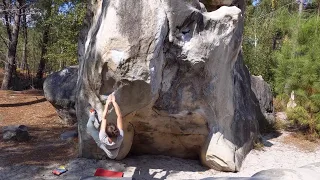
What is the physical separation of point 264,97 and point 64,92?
218 inches

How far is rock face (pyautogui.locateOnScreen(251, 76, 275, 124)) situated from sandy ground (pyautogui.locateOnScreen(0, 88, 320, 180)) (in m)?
0.71

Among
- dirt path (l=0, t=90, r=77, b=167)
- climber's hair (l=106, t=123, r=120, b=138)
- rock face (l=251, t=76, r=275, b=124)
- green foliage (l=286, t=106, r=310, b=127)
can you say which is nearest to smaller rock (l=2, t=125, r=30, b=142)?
dirt path (l=0, t=90, r=77, b=167)

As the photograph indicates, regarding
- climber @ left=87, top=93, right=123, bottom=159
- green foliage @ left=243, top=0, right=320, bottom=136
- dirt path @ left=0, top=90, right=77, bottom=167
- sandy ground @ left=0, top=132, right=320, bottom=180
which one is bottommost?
sandy ground @ left=0, top=132, right=320, bottom=180

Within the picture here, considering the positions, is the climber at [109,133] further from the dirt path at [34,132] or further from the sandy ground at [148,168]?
the dirt path at [34,132]

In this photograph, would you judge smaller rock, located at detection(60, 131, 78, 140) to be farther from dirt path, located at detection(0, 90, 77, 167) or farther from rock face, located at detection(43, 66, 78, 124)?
rock face, located at detection(43, 66, 78, 124)

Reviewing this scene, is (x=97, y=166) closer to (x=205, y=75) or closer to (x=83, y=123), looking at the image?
(x=83, y=123)

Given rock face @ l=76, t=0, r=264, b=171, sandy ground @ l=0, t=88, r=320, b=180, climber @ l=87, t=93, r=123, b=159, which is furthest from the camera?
sandy ground @ l=0, t=88, r=320, b=180

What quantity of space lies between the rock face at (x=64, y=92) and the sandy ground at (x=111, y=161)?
341mm

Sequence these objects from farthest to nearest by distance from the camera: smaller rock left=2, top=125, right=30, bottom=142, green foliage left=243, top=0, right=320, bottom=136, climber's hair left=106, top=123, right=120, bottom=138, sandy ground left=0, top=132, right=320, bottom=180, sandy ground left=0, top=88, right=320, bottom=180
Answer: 1. green foliage left=243, top=0, right=320, bottom=136
2. smaller rock left=2, top=125, right=30, bottom=142
3. sandy ground left=0, top=88, right=320, bottom=180
4. sandy ground left=0, top=132, right=320, bottom=180
5. climber's hair left=106, top=123, right=120, bottom=138

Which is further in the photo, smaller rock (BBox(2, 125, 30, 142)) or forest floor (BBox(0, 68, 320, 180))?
smaller rock (BBox(2, 125, 30, 142))

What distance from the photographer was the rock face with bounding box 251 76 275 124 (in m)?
10.5

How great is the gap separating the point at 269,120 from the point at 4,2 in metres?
11.2

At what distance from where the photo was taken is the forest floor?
630 cm

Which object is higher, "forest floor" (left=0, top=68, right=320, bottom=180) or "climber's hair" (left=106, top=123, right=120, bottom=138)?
"climber's hair" (left=106, top=123, right=120, bottom=138)
